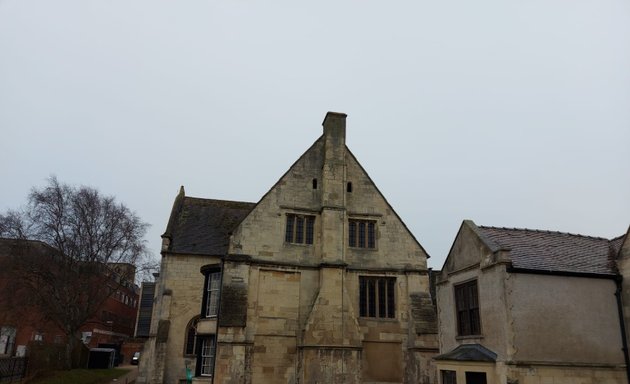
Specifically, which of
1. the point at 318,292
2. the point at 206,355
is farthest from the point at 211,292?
the point at 318,292

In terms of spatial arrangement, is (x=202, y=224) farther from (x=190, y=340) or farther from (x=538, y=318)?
(x=538, y=318)

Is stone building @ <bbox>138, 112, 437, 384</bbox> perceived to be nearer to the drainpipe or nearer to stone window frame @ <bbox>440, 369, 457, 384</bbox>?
stone window frame @ <bbox>440, 369, 457, 384</bbox>

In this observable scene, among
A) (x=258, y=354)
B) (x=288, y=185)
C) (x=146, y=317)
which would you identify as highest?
(x=288, y=185)

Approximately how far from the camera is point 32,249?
33.6 metres

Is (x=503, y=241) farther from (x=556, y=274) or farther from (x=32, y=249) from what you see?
(x=32, y=249)

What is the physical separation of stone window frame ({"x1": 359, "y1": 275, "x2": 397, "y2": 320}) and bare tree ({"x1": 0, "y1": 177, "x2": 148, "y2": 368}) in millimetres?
22484

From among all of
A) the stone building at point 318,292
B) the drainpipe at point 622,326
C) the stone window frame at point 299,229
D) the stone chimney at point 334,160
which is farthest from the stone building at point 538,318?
the stone window frame at point 299,229

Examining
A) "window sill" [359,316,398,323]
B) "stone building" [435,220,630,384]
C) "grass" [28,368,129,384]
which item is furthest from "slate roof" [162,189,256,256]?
"stone building" [435,220,630,384]

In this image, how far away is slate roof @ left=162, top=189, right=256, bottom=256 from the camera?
1190 inches

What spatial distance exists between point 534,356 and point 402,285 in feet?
36.7

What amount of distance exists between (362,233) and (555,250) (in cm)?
1119

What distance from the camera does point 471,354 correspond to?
46.9ft

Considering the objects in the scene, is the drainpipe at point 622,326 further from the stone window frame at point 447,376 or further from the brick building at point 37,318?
the brick building at point 37,318

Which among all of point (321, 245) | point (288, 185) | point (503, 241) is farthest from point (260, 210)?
point (503, 241)
